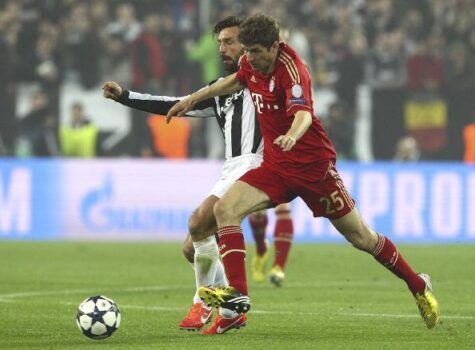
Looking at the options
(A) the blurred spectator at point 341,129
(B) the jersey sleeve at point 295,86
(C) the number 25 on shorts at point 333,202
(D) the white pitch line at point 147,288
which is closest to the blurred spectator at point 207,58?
(A) the blurred spectator at point 341,129

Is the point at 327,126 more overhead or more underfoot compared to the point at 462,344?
more overhead

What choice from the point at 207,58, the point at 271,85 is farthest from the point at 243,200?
the point at 207,58

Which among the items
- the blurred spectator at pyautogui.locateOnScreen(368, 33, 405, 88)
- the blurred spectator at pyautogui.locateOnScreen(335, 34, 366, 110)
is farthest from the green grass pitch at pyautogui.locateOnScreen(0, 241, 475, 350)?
the blurred spectator at pyautogui.locateOnScreen(368, 33, 405, 88)

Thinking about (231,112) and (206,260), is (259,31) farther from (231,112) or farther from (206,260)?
(206,260)

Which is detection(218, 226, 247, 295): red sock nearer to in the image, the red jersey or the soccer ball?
the red jersey

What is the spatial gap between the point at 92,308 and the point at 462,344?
83.7 inches

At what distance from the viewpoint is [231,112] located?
28.3ft

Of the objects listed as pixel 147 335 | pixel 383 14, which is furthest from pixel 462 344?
pixel 383 14

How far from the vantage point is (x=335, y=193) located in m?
7.79

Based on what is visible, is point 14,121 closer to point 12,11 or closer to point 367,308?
point 12,11

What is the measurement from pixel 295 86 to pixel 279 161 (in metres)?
0.51

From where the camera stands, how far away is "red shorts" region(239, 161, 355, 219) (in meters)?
→ 7.66

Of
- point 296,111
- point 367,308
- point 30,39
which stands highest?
point 30,39

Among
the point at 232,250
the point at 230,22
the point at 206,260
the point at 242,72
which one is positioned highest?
the point at 230,22
